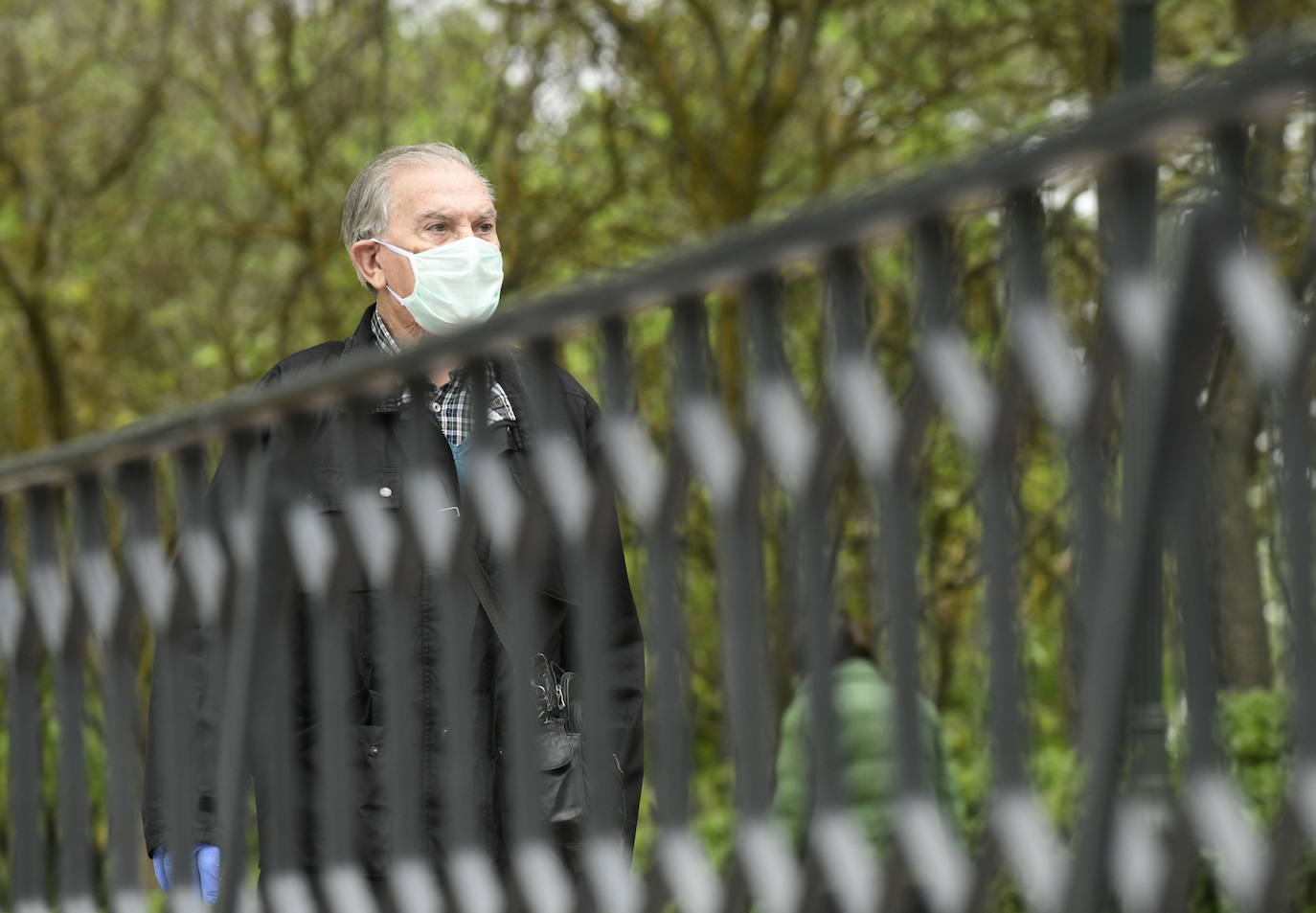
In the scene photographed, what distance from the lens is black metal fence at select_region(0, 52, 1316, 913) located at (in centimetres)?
185

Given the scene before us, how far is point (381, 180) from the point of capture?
13.1ft

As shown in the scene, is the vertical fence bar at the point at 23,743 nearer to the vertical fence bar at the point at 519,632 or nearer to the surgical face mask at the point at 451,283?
the surgical face mask at the point at 451,283

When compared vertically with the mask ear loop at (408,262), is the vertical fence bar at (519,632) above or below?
below

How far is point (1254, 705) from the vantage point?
634 centimetres

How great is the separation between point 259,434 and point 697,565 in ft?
9.14

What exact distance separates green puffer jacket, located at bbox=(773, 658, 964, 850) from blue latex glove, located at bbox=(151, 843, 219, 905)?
40.3 inches

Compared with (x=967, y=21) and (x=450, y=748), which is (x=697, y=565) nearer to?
(x=450, y=748)

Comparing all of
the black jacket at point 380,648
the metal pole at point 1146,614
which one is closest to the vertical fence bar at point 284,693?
the black jacket at point 380,648

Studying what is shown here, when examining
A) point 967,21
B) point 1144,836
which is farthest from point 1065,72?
point 1144,836

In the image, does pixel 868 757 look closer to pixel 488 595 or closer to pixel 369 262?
pixel 488 595

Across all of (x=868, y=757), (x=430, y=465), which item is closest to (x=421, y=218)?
(x=430, y=465)

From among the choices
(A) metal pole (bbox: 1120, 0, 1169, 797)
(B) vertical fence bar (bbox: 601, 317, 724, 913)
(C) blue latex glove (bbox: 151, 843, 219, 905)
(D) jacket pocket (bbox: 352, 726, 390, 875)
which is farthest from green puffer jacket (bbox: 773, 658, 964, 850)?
(C) blue latex glove (bbox: 151, 843, 219, 905)

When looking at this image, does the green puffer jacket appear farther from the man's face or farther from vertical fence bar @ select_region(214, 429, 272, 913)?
the man's face

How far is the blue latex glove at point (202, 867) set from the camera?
326 cm
